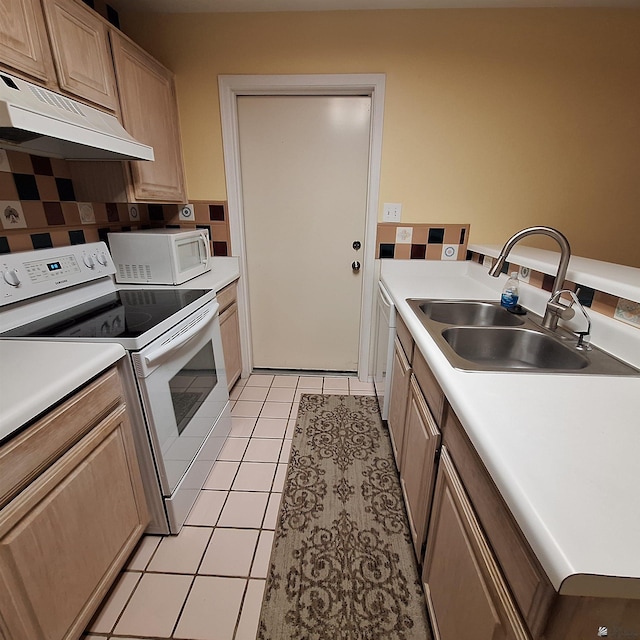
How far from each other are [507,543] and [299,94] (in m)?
2.42

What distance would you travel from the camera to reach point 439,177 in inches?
86.9

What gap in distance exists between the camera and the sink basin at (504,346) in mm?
1278

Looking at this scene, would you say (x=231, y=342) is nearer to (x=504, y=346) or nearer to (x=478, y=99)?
(x=504, y=346)

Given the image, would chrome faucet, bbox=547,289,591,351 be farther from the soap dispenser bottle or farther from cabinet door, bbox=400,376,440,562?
cabinet door, bbox=400,376,440,562

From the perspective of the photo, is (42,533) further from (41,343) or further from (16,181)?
(16,181)

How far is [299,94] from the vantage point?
217cm

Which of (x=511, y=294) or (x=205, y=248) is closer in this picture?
(x=511, y=294)

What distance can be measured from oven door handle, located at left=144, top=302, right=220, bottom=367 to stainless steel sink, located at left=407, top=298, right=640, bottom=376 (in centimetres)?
95

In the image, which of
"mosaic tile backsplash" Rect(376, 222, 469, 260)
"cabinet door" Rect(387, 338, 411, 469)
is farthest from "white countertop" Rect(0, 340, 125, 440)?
"mosaic tile backsplash" Rect(376, 222, 469, 260)

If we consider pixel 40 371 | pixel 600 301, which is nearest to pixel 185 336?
pixel 40 371

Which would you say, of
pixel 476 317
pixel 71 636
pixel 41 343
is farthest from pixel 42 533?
pixel 476 317

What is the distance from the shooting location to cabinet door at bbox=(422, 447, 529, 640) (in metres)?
0.62

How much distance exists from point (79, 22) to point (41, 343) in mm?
1300

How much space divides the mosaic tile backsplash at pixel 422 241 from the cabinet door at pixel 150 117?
4.41 ft
